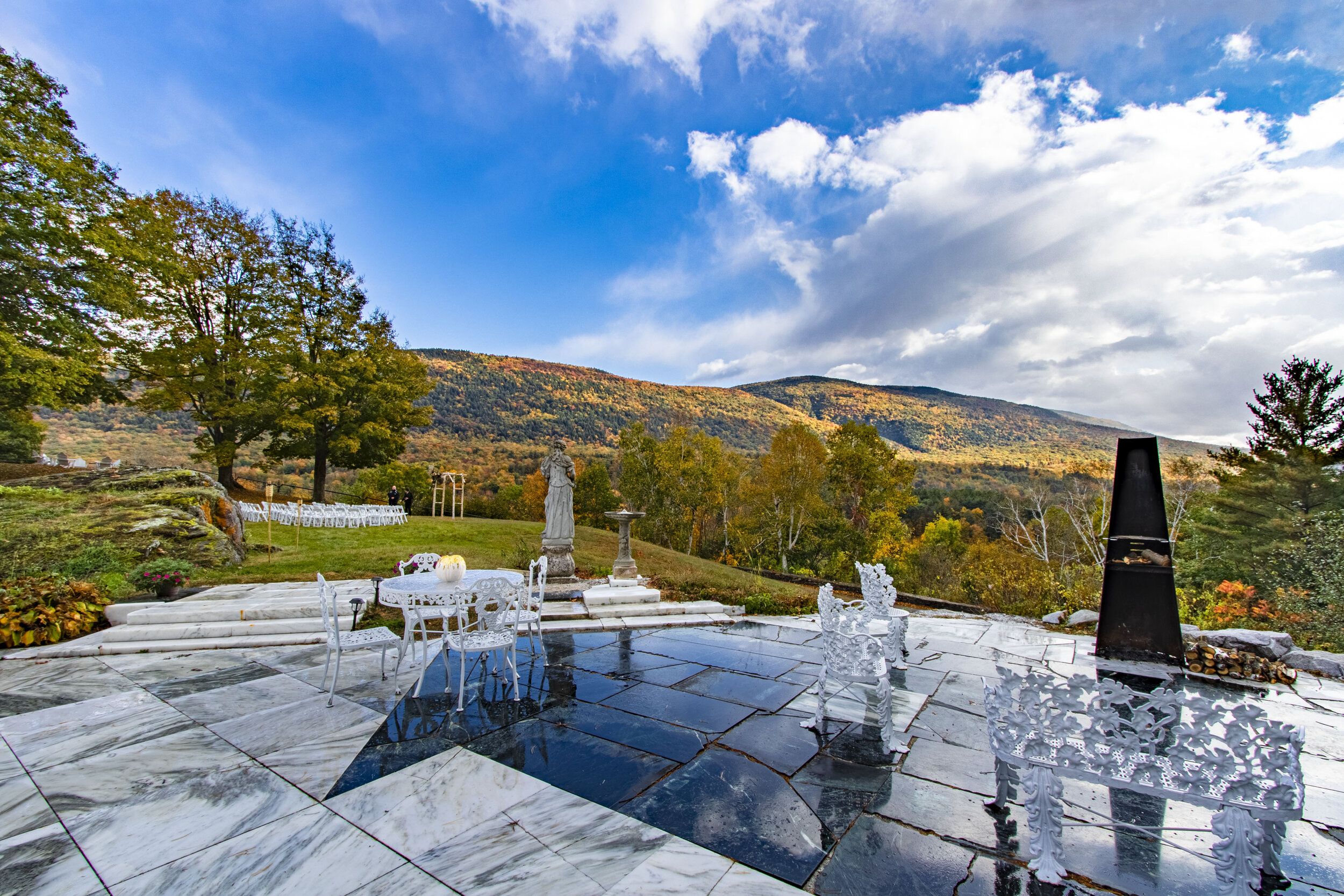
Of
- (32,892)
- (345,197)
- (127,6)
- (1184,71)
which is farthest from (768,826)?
(345,197)

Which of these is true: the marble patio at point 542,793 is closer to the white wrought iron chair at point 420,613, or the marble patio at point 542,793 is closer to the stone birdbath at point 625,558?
the white wrought iron chair at point 420,613

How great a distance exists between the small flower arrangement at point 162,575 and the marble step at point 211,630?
794 millimetres

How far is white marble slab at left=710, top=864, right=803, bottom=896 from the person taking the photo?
2035mm

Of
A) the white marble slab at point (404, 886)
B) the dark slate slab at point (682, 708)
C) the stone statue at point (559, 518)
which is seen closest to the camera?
the white marble slab at point (404, 886)

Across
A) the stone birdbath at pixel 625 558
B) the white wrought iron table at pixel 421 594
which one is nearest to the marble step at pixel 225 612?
the white wrought iron table at pixel 421 594

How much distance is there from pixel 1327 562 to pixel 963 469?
140ft

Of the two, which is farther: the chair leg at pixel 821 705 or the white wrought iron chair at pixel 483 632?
the white wrought iron chair at pixel 483 632

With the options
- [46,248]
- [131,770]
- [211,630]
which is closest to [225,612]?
[211,630]

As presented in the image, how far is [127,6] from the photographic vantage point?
24.9 feet

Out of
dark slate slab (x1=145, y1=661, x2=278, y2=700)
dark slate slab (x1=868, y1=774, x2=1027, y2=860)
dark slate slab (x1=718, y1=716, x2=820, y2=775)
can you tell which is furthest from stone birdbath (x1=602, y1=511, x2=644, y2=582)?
dark slate slab (x1=868, y1=774, x2=1027, y2=860)

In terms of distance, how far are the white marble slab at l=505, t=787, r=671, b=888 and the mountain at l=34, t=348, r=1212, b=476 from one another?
33.7 m

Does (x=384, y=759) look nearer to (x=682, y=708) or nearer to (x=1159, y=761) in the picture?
(x=682, y=708)

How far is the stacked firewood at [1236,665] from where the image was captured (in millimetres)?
4812

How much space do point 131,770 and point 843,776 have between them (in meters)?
4.25
